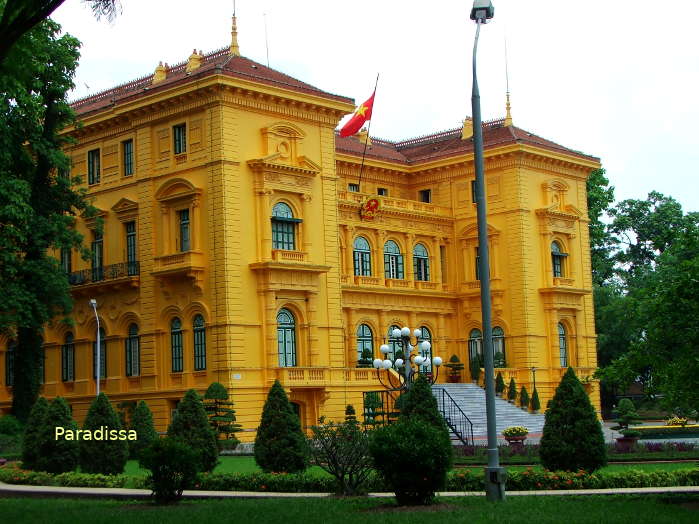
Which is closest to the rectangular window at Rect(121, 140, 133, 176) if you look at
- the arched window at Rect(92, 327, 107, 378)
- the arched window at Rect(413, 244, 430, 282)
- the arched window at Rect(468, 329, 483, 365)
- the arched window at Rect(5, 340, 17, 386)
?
the arched window at Rect(92, 327, 107, 378)

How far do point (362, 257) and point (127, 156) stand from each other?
12.1m

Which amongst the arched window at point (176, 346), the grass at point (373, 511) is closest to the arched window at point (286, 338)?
the arched window at point (176, 346)

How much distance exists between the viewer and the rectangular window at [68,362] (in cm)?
5109

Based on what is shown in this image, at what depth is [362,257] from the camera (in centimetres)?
5538

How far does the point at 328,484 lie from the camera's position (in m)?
25.3

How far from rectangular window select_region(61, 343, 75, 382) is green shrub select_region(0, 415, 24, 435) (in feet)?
28.9

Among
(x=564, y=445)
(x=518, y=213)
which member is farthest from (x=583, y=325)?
(x=564, y=445)

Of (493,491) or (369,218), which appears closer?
(493,491)

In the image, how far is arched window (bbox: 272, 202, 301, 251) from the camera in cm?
4694

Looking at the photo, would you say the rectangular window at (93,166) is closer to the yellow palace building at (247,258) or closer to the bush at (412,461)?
the yellow palace building at (247,258)

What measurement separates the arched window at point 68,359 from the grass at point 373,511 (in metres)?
27.6

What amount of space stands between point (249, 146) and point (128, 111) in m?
5.53

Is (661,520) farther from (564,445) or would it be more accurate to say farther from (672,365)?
(564,445)

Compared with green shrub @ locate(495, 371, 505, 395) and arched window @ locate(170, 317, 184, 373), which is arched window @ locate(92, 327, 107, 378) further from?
green shrub @ locate(495, 371, 505, 395)
